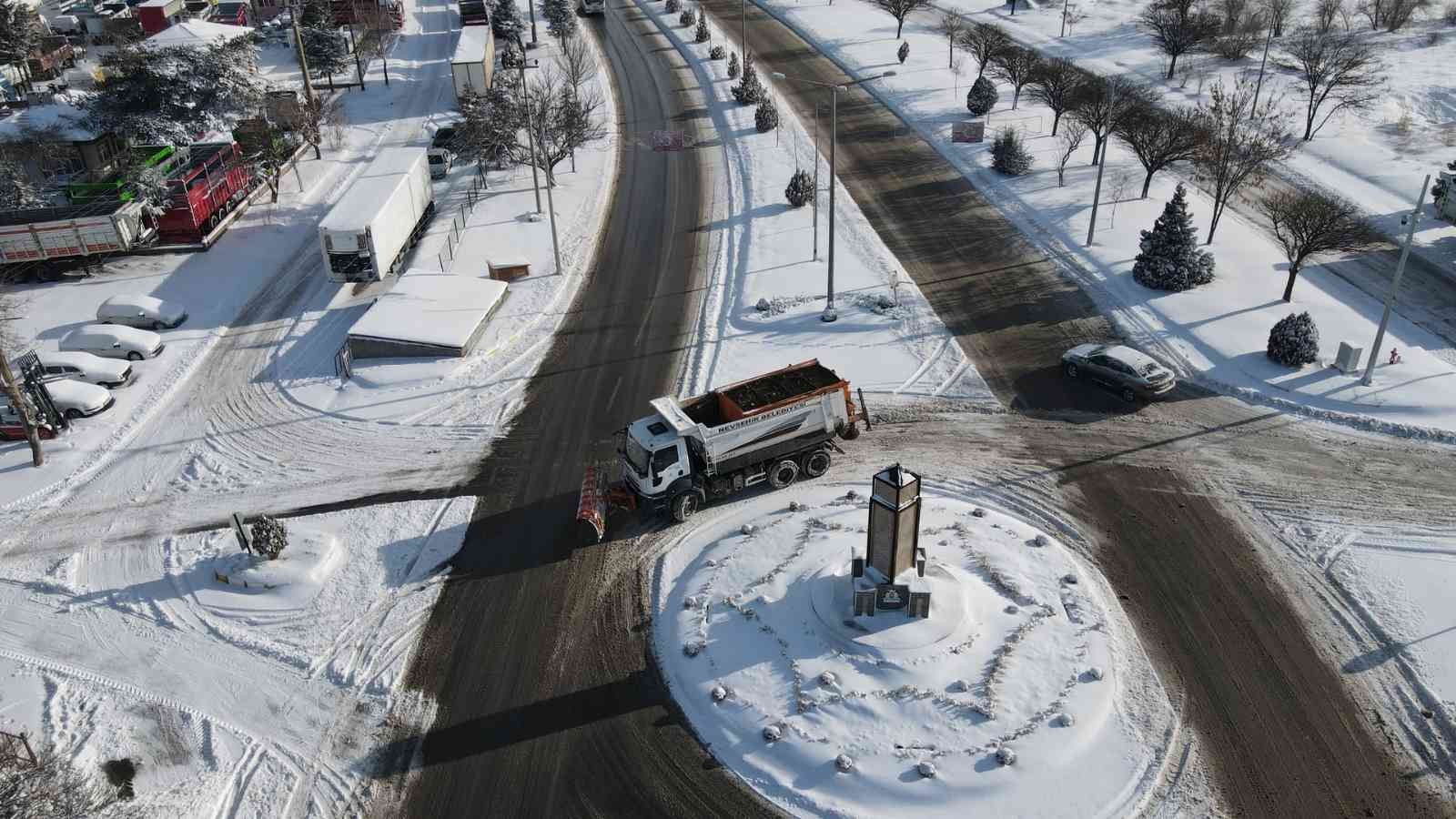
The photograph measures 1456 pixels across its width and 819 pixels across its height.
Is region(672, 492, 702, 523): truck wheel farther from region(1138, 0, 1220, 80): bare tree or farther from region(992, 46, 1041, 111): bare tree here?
region(1138, 0, 1220, 80): bare tree

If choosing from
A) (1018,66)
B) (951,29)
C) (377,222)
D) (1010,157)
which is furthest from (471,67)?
(951,29)

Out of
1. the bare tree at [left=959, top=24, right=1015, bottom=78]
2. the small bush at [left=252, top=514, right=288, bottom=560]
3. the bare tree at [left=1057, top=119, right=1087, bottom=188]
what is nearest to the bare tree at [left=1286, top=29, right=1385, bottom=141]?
the bare tree at [left=1057, top=119, right=1087, bottom=188]

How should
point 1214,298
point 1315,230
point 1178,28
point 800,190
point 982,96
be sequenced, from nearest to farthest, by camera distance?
point 1315,230
point 1214,298
point 800,190
point 982,96
point 1178,28

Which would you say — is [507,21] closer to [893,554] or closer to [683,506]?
[683,506]

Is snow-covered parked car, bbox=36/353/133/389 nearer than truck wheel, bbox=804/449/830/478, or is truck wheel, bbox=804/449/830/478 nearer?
truck wheel, bbox=804/449/830/478

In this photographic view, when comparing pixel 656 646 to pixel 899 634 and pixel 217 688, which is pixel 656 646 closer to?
pixel 899 634

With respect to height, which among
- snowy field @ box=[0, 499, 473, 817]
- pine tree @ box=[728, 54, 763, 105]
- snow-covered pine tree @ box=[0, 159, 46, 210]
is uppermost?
snow-covered pine tree @ box=[0, 159, 46, 210]

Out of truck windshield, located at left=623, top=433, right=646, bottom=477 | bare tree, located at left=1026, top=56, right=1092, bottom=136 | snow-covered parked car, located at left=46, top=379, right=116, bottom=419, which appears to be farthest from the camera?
bare tree, located at left=1026, top=56, right=1092, bottom=136
